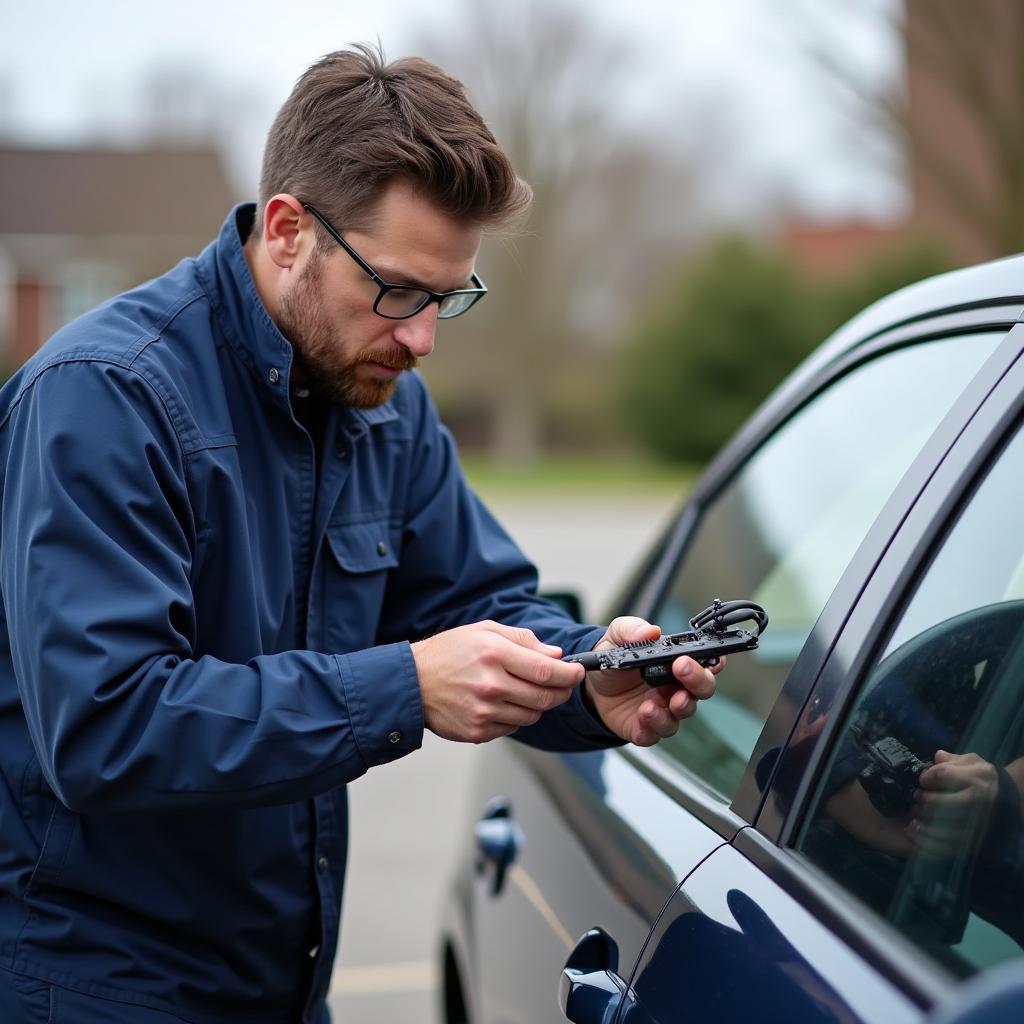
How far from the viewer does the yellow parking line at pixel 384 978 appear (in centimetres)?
398

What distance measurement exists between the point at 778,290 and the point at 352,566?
26.0 meters

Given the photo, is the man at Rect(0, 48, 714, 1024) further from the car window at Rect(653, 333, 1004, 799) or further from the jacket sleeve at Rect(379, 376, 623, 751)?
the car window at Rect(653, 333, 1004, 799)

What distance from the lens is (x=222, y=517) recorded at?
179 centimetres

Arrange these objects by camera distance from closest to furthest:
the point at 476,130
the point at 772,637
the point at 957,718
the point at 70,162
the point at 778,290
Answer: the point at 957,718 → the point at 476,130 → the point at 772,637 → the point at 778,290 → the point at 70,162

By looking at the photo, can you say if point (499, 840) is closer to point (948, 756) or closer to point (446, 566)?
point (446, 566)

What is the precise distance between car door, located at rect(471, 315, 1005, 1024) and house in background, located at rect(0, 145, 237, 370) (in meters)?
32.0

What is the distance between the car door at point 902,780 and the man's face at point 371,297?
2.64 feet

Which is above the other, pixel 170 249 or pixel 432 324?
pixel 432 324

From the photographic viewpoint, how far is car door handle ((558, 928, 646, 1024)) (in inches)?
59.9

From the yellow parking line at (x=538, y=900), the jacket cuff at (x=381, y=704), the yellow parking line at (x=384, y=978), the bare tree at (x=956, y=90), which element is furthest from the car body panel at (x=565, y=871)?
the bare tree at (x=956, y=90)

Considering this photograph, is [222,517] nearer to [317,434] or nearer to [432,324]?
[317,434]

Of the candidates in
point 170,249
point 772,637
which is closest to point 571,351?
point 170,249

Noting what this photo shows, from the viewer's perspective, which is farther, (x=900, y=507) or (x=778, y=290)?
(x=778, y=290)

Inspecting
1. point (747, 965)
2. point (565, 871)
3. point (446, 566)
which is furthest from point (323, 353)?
point (747, 965)
